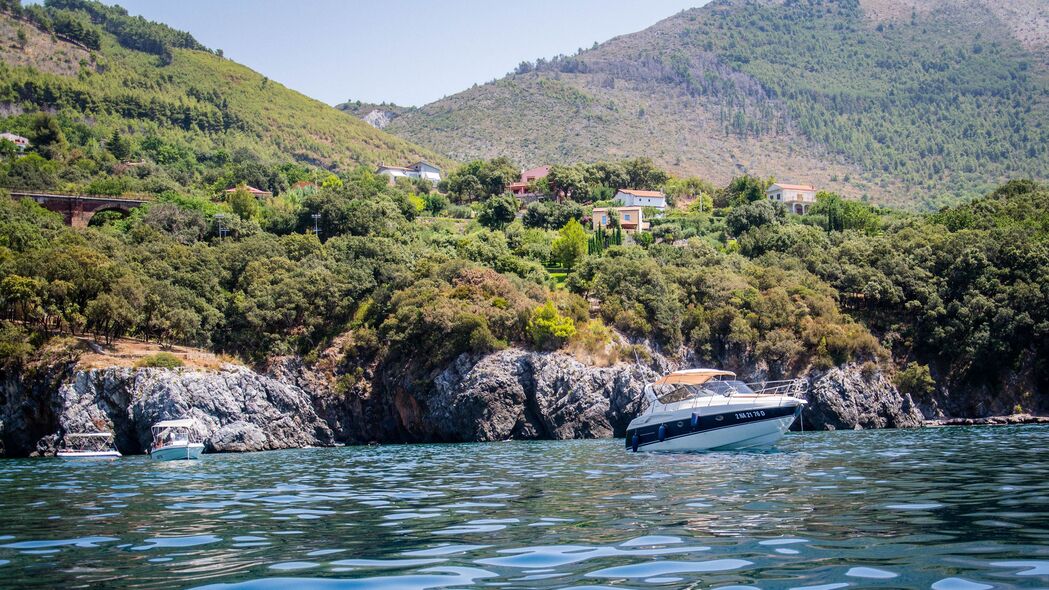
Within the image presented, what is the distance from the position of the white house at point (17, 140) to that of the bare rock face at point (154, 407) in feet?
244

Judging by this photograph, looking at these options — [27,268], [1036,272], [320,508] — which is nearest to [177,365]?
[27,268]

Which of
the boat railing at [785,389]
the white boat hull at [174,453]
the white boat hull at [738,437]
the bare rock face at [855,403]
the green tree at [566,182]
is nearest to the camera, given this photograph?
the white boat hull at [738,437]

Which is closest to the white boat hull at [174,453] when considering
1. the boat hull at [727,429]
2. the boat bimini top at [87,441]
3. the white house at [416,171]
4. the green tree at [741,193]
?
Answer: the boat bimini top at [87,441]

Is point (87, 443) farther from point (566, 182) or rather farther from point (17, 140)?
point (566, 182)

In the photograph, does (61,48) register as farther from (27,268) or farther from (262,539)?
(262,539)

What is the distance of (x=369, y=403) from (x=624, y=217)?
56.8 m

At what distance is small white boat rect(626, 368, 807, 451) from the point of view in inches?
1563

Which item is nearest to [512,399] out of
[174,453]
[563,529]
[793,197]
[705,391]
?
[174,453]

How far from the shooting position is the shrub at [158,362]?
65.4 meters

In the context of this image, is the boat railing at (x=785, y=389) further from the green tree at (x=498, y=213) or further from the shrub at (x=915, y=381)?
the green tree at (x=498, y=213)

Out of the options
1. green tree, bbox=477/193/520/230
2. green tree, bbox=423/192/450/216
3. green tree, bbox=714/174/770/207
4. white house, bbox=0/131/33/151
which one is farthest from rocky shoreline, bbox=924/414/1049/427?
white house, bbox=0/131/33/151

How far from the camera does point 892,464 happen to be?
91.7 feet

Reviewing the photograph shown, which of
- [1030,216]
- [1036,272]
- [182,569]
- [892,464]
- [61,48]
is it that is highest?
[61,48]

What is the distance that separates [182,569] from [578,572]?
5.78m
